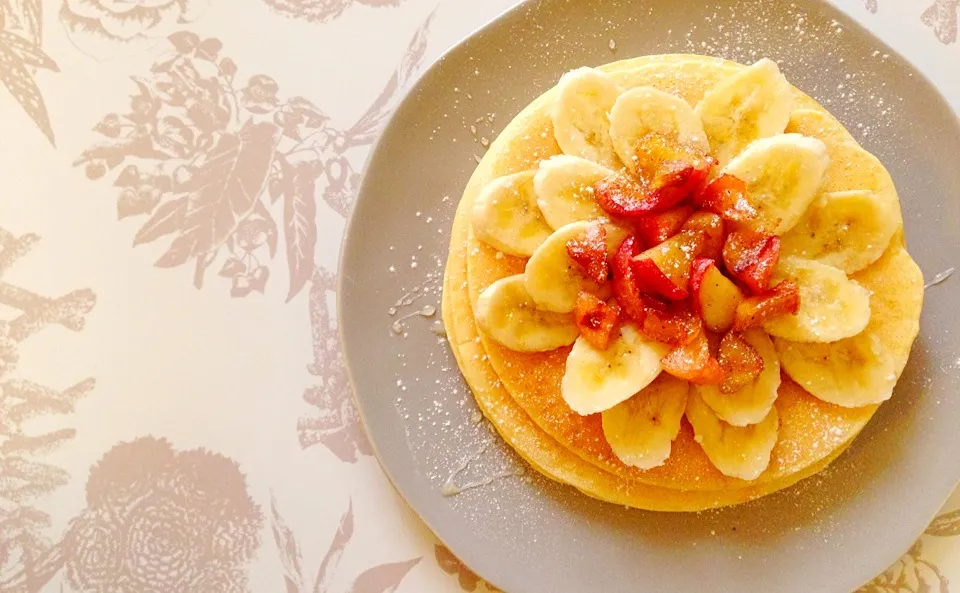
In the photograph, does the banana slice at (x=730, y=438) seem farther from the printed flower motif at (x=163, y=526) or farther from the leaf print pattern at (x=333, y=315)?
the printed flower motif at (x=163, y=526)

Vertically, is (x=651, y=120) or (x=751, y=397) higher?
(x=651, y=120)

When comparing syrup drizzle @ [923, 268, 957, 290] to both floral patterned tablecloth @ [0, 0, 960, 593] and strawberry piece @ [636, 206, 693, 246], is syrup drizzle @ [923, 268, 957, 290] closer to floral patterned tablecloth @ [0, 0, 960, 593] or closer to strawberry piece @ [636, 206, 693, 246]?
floral patterned tablecloth @ [0, 0, 960, 593]

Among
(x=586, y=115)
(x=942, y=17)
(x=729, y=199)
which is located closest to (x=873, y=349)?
(x=729, y=199)

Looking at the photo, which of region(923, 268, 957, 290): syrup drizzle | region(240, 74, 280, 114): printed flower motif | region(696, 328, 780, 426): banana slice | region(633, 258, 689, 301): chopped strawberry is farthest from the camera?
region(240, 74, 280, 114): printed flower motif

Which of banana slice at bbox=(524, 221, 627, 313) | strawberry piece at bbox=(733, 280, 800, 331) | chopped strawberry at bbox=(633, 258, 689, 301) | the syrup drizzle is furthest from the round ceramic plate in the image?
chopped strawberry at bbox=(633, 258, 689, 301)

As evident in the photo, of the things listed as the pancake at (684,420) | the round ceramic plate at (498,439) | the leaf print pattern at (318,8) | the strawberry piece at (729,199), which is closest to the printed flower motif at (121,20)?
the leaf print pattern at (318,8)

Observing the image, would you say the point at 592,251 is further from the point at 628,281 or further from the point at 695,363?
the point at 695,363

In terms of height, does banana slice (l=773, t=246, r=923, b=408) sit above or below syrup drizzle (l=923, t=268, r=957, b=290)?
below
